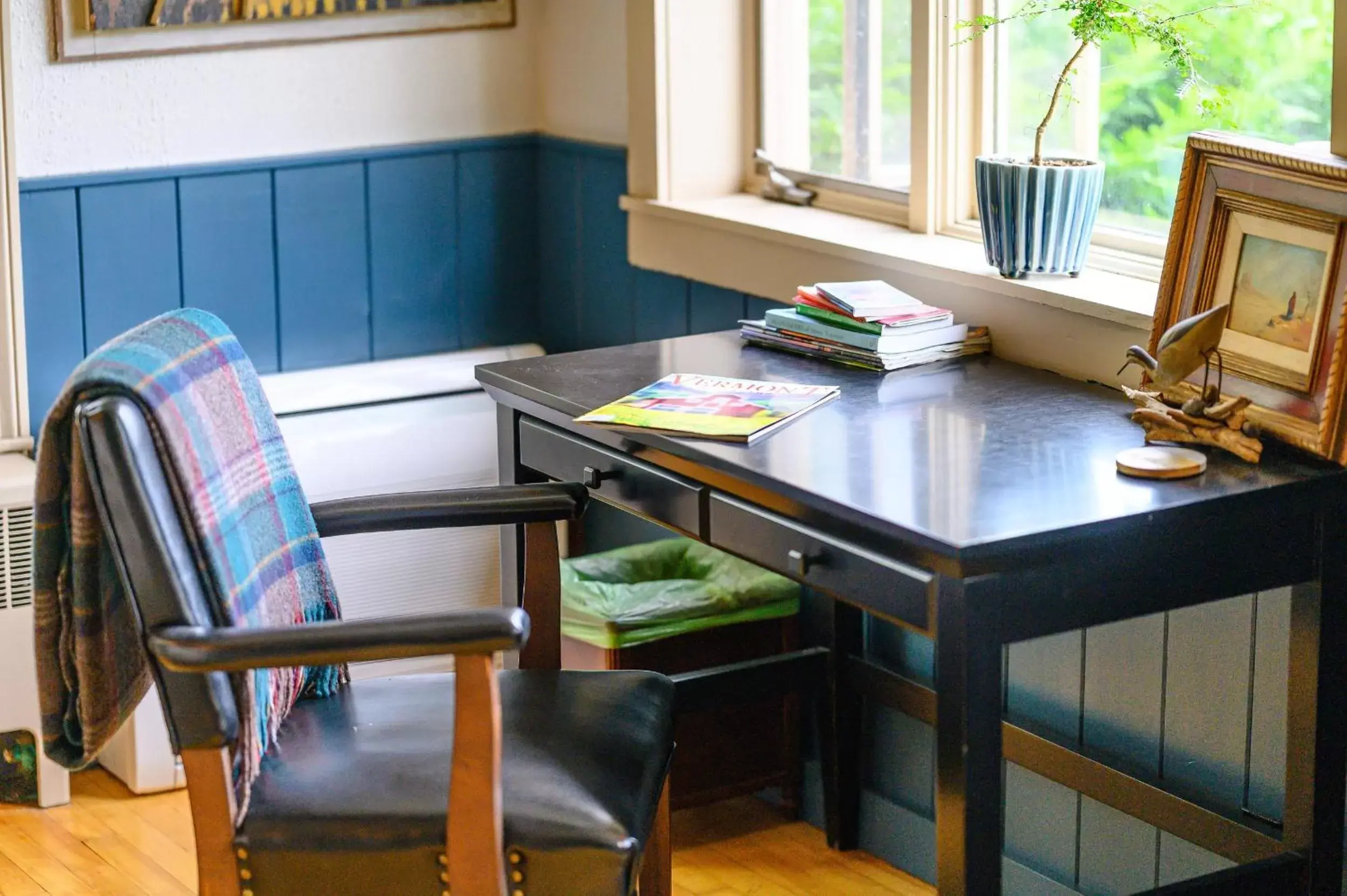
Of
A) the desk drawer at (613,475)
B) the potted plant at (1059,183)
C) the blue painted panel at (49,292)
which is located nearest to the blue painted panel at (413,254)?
the blue painted panel at (49,292)

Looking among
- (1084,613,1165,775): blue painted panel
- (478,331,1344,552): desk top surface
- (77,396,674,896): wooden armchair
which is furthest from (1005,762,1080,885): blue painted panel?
(77,396,674,896): wooden armchair

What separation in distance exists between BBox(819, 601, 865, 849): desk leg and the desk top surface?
557 mm

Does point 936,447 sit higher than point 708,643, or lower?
higher

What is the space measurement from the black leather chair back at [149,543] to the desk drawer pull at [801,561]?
629mm

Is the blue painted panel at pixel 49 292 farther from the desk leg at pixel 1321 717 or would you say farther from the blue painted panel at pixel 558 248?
the desk leg at pixel 1321 717

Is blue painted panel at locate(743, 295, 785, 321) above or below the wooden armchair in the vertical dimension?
above

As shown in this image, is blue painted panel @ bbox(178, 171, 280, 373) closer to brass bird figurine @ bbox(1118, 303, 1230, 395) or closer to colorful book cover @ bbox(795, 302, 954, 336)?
colorful book cover @ bbox(795, 302, 954, 336)

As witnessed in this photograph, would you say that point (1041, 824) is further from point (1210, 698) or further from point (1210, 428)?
point (1210, 428)

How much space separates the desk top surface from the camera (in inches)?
72.3

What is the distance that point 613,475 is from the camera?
230cm

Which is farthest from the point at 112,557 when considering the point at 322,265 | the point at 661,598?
the point at 322,265

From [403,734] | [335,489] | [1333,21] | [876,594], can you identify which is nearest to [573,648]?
[335,489]

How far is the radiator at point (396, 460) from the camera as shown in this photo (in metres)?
3.40

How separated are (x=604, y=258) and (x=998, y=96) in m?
0.99
